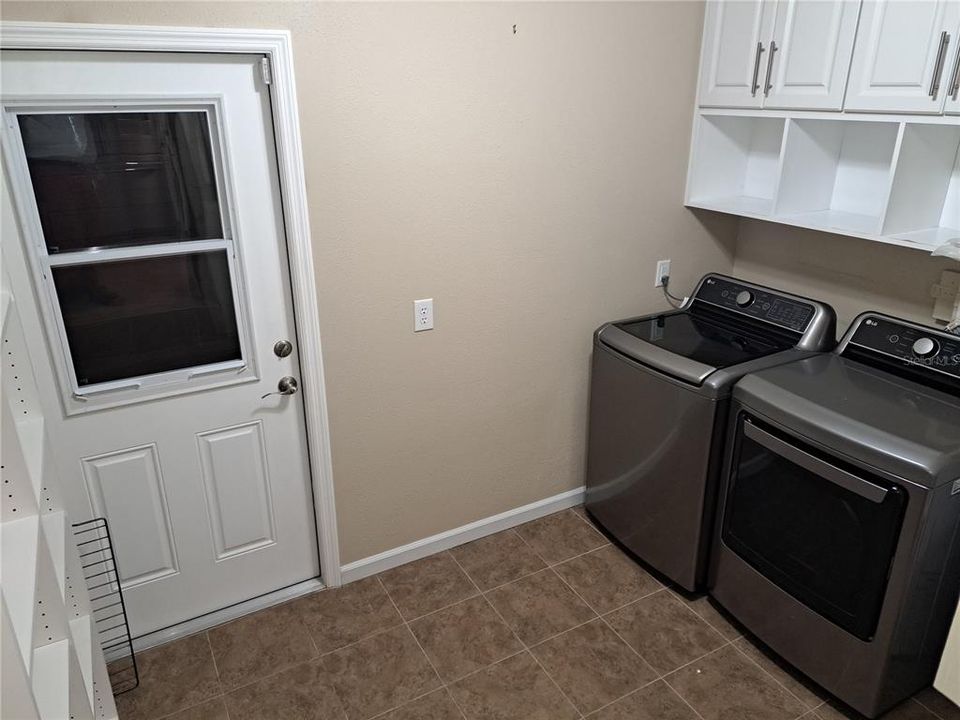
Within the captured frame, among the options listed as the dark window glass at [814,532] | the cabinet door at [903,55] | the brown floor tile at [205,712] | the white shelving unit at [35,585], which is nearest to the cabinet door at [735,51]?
the cabinet door at [903,55]

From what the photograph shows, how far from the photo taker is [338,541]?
2.61 m

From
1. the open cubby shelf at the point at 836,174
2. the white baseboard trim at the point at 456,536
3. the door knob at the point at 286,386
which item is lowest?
the white baseboard trim at the point at 456,536

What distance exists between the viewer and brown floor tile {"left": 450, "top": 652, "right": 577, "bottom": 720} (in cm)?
214

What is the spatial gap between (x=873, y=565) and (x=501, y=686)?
1.17 metres

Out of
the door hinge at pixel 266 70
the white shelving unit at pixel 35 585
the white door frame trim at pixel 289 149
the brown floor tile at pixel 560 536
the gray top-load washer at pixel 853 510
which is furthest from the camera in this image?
the brown floor tile at pixel 560 536

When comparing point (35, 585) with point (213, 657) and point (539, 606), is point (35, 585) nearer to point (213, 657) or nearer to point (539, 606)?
point (213, 657)

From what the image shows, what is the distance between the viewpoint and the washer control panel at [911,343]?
7.07ft

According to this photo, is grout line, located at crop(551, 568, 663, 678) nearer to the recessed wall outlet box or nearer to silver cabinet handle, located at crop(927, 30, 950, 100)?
the recessed wall outlet box

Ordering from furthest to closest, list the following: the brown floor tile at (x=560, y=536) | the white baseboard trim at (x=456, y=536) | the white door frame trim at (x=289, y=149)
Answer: the brown floor tile at (x=560, y=536) < the white baseboard trim at (x=456, y=536) < the white door frame trim at (x=289, y=149)

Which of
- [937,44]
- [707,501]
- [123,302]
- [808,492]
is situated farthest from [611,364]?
[123,302]

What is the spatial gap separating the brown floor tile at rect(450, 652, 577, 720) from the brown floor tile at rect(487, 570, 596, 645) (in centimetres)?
14

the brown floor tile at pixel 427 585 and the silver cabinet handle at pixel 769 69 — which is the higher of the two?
the silver cabinet handle at pixel 769 69

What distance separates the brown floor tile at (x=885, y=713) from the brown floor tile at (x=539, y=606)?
2.51ft

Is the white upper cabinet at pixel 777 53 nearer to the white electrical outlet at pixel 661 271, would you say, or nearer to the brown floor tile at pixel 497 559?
the white electrical outlet at pixel 661 271
